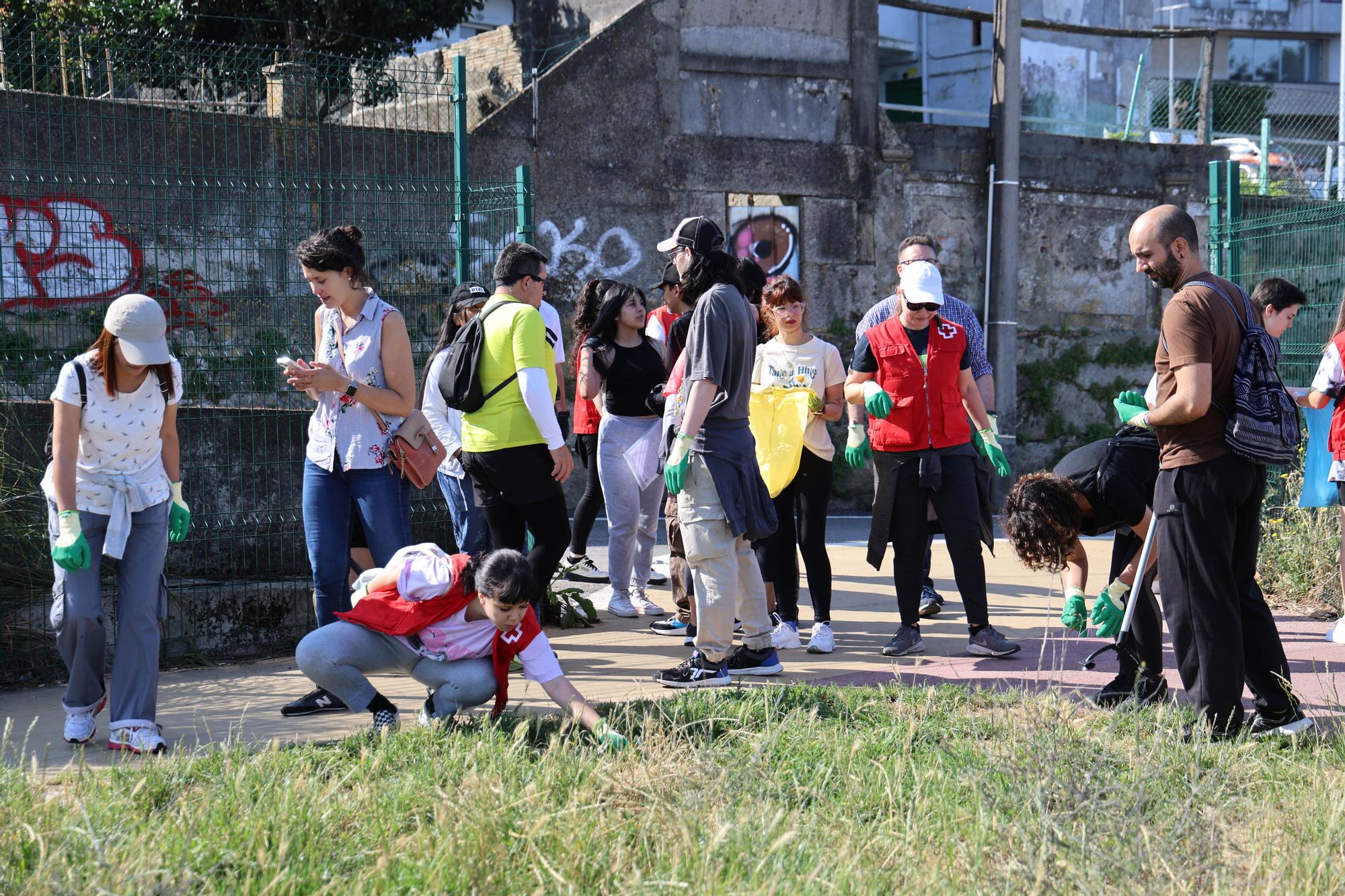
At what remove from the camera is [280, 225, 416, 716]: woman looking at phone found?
526 centimetres

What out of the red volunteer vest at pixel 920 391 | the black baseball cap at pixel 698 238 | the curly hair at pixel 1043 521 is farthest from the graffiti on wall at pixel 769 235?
the curly hair at pixel 1043 521

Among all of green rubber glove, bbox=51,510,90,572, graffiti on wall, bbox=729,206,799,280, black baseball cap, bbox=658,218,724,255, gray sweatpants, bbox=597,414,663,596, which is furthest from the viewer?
graffiti on wall, bbox=729,206,799,280

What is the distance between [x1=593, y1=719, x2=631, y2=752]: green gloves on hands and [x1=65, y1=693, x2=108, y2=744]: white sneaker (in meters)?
1.89

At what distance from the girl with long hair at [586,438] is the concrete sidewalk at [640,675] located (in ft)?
1.86

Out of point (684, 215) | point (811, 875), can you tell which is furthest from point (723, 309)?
point (684, 215)

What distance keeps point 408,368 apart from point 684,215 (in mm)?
7386

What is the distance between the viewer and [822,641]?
6.29m

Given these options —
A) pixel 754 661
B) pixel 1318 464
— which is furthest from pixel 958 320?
pixel 754 661

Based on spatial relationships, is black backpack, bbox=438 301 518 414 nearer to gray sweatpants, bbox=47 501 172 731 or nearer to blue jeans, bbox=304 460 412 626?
blue jeans, bbox=304 460 412 626

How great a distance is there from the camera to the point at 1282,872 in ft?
10.7

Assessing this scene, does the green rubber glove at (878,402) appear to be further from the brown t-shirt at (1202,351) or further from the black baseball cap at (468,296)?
the black baseball cap at (468,296)

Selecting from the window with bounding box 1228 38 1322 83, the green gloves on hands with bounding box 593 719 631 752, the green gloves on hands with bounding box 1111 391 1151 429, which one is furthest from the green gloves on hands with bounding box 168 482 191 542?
the window with bounding box 1228 38 1322 83

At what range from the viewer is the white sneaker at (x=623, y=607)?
717 centimetres

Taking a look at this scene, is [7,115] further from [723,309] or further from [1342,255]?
[1342,255]
